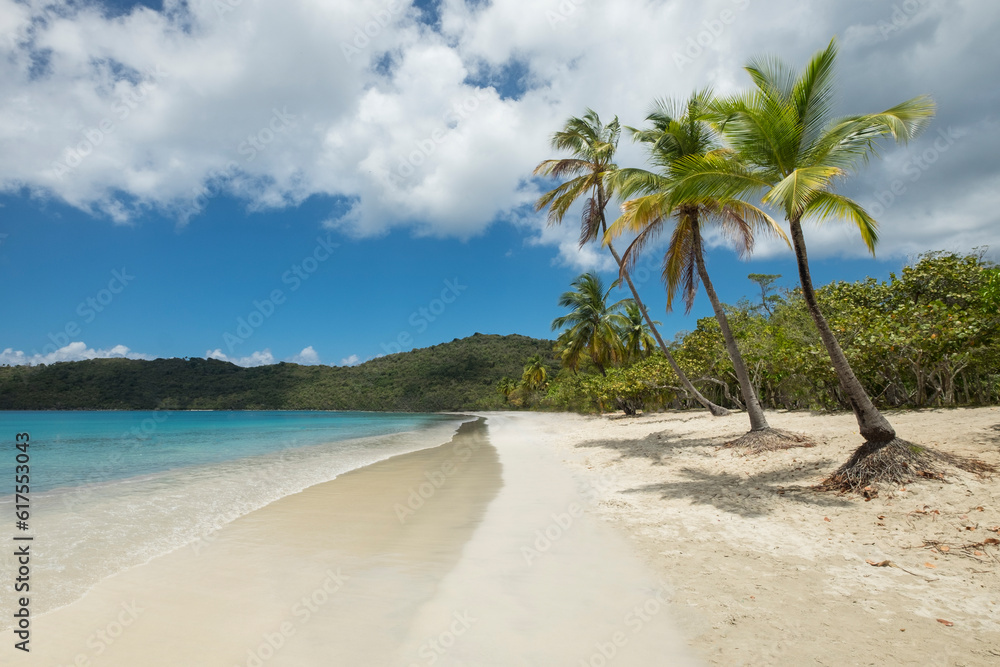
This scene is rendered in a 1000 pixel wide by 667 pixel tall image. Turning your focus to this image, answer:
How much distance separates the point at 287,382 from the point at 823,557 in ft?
409

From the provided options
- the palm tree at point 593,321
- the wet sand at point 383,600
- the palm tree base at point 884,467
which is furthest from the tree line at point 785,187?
the palm tree at point 593,321

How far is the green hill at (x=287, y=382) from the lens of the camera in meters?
82.2

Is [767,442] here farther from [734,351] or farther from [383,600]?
[383,600]

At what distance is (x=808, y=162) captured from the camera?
6941 mm

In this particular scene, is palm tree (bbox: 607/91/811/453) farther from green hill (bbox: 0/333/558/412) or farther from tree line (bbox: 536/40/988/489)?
green hill (bbox: 0/333/558/412)

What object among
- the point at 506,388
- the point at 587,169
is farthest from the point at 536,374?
the point at 587,169

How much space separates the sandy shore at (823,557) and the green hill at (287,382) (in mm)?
70442

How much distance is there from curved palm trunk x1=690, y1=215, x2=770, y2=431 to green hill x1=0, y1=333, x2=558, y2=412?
66.1m

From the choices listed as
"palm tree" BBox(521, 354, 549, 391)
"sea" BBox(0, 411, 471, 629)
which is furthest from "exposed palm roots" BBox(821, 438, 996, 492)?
"palm tree" BBox(521, 354, 549, 391)

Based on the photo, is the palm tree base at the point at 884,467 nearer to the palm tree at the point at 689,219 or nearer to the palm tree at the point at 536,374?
the palm tree at the point at 689,219

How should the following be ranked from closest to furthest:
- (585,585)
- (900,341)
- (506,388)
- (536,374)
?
(585,585), (900,341), (536,374), (506,388)

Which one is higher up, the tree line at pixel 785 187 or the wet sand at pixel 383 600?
the tree line at pixel 785 187

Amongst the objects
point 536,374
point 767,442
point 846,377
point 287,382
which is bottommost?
point 767,442

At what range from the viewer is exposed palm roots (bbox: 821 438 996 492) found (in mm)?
5496
